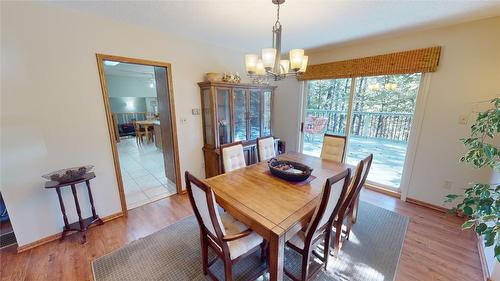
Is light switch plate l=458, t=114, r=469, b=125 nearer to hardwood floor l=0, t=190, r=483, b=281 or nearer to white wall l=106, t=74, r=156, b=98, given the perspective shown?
hardwood floor l=0, t=190, r=483, b=281

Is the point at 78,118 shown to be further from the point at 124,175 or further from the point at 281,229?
the point at 281,229

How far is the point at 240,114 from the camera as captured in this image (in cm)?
350

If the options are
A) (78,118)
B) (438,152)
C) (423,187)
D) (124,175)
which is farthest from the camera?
(124,175)

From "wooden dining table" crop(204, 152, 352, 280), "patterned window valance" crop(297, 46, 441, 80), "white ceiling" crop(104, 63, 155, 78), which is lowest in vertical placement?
"wooden dining table" crop(204, 152, 352, 280)

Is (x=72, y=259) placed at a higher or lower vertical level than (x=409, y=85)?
lower

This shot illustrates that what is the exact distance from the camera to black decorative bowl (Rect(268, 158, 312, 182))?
6.06ft

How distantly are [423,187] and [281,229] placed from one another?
9.09ft

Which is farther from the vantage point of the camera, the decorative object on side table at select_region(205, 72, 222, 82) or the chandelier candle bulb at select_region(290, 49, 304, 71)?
the decorative object on side table at select_region(205, 72, 222, 82)

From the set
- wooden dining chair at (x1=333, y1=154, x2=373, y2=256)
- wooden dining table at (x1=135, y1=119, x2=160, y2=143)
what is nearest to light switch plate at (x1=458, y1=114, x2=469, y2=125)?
wooden dining chair at (x1=333, y1=154, x2=373, y2=256)

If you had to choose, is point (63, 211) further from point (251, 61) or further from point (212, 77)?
point (251, 61)

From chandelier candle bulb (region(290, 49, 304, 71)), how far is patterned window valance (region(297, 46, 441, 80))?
1.85 metres

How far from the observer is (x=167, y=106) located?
2.98 metres

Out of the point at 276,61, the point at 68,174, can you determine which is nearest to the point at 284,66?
the point at 276,61

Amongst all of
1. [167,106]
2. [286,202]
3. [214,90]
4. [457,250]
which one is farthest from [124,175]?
[457,250]
